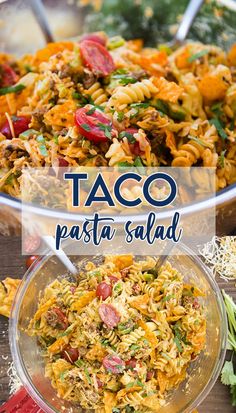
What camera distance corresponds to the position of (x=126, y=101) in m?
2.43

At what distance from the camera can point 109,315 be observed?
7.42ft

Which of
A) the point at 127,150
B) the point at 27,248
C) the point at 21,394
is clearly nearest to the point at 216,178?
the point at 127,150

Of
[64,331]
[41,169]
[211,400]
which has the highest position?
[41,169]

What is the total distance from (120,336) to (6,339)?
557 mm

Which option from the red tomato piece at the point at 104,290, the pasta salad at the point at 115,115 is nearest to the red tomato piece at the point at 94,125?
the pasta salad at the point at 115,115

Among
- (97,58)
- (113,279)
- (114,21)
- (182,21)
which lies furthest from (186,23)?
(113,279)

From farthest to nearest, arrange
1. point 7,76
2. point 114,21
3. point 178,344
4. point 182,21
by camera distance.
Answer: point 114,21, point 182,21, point 7,76, point 178,344

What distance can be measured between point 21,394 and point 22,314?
0.99 feet

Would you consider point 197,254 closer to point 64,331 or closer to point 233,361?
point 233,361

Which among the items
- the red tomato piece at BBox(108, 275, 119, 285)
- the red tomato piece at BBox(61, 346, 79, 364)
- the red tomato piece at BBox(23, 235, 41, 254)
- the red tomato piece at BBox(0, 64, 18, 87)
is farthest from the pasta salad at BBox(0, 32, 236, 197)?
the red tomato piece at BBox(61, 346, 79, 364)

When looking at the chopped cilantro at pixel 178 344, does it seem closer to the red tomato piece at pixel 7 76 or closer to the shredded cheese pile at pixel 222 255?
the shredded cheese pile at pixel 222 255

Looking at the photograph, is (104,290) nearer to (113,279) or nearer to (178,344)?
(113,279)

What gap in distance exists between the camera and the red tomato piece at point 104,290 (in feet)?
7.58

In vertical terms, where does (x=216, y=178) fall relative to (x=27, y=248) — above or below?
above
